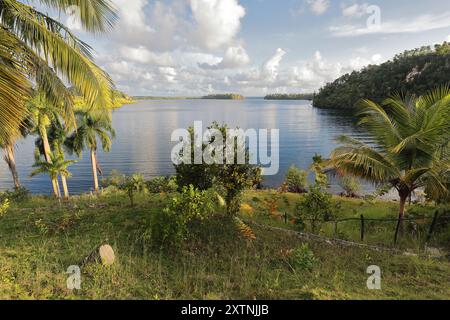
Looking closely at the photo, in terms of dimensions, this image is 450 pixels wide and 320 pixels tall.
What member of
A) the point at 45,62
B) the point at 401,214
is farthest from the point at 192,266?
the point at 401,214

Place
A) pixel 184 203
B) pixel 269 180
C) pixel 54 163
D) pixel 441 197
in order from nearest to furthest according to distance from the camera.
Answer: pixel 184 203, pixel 441 197, pixel 54 163, pixel 269 180

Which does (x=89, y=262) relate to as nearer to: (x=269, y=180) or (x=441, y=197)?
(x=441, y=197)

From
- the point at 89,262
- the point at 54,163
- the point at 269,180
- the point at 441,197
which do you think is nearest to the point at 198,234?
the point at 89,262

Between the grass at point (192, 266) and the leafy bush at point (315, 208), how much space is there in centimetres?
249

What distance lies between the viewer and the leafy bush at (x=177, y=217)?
685cm

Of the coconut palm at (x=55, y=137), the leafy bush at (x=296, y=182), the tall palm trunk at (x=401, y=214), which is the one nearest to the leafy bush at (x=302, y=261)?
the tall palm trunk at (x=401, y=214)

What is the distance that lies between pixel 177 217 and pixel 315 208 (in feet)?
19.8

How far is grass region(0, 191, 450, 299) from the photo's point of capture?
A: 4.86 metres

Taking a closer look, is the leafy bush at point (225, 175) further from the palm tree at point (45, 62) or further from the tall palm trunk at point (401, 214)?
the tall palm trunk at point (401, 214)

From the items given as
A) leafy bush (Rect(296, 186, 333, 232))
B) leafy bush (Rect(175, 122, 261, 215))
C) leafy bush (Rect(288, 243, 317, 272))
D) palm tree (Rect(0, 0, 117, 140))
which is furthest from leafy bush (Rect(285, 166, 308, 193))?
palm tree (Rect(0, 0, 117, 140))

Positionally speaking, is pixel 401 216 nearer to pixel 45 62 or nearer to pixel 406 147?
pixel 406 147

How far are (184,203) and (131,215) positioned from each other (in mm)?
3116

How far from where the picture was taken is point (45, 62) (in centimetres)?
564
